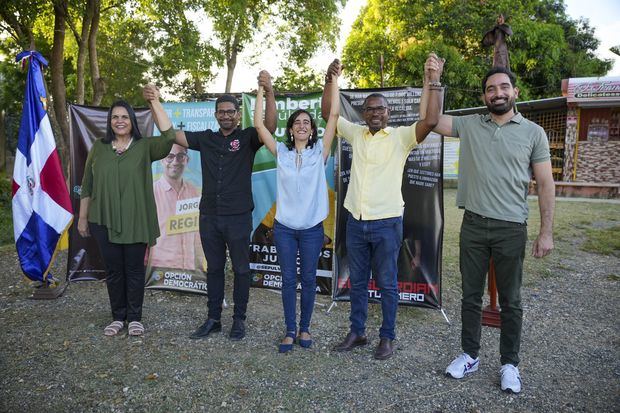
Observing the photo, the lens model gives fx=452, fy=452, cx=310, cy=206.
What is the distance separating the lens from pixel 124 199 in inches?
146

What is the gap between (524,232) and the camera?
2988 millimetres

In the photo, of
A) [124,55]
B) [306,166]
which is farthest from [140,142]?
[124,55]

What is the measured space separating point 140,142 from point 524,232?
3040 millimetres

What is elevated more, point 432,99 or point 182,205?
point 432,99

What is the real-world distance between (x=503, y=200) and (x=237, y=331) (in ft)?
7.66

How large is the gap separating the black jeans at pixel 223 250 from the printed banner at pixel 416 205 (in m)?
1.16

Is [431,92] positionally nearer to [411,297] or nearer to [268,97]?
[268,97]

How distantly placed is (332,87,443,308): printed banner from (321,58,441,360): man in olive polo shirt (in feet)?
2.99

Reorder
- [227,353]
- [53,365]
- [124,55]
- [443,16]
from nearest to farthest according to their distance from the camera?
[53,365]
[227,353]
[124,55]
[443,16]

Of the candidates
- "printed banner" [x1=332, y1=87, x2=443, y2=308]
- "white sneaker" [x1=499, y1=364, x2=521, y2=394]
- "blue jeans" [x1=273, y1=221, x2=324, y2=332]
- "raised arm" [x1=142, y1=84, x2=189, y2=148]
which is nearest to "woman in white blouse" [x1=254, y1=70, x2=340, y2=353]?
"blue jeans" [x1=273, y1=221, x2=324, y2=332]

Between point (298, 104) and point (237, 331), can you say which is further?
point (298, 104)

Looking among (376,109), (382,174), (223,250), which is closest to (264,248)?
(223,250)

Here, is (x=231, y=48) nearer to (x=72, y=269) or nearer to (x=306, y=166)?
(x=72, y=269)

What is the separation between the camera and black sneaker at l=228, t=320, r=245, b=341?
12.5ft
